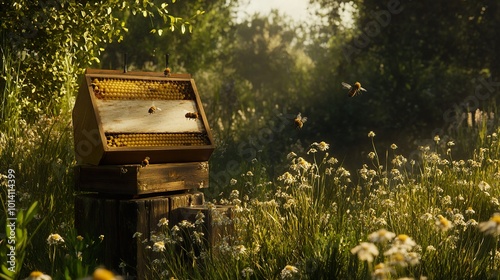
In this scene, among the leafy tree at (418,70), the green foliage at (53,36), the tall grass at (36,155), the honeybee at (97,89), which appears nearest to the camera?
the honeybee at (97,89)

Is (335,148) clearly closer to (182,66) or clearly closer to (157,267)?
(182,66)

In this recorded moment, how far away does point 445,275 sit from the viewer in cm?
452

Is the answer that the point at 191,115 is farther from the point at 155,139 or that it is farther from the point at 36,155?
the point at 36,155

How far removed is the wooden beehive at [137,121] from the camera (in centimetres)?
542

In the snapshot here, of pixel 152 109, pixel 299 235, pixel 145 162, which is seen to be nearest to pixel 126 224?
pixel 145 162

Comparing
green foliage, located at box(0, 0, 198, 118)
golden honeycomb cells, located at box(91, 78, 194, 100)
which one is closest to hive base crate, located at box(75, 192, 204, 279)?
golden honeycomb cells, located at box(91, 78, 194, 100)

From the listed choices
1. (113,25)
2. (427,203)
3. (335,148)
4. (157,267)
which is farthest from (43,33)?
(335,148)

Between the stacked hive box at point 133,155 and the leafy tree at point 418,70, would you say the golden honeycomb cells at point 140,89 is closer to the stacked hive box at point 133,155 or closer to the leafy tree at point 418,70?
the stacked hive box at point 133,155

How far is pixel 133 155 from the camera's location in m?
→ 5.50

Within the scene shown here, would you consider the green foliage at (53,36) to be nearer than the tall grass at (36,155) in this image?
No

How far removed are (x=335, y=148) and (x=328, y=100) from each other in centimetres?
142

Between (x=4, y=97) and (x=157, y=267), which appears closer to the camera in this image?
(x=157, y=267)

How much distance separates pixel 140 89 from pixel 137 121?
373 millimetres

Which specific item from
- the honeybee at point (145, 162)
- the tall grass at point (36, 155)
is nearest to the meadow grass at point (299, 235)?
the tall grass at point (36, 155)
